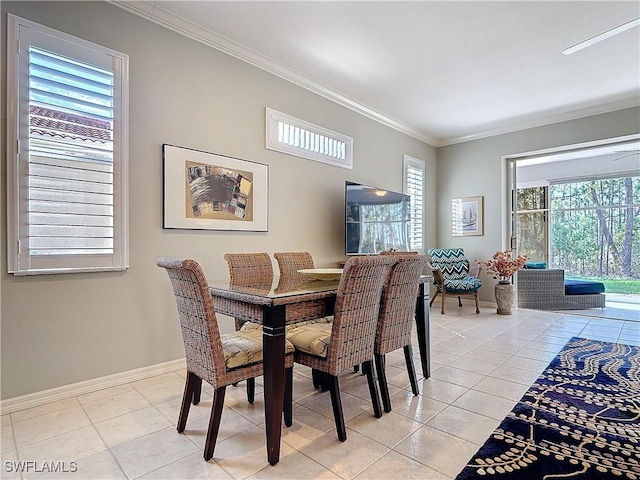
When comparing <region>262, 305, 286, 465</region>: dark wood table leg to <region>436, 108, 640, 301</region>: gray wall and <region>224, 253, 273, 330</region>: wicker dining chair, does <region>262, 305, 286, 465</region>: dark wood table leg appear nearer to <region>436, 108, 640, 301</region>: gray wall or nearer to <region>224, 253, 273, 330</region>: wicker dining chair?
<region>224, 253, 273, 330</region>: wicker dining chair

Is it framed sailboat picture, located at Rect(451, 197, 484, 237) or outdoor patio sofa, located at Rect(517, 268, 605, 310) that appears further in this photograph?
framed sailboat picture, located at Rect(451, 197, 484, 237)

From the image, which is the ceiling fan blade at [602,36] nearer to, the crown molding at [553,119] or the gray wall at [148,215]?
the crown molding at [553,119]

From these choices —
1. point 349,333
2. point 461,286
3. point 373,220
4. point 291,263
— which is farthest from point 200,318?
point 461,286

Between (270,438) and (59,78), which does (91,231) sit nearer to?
(59,78)

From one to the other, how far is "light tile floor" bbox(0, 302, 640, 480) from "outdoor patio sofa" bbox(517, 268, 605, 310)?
3076 millimetres

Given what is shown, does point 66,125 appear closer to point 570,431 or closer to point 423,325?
point 423,325

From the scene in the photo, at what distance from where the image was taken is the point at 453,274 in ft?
18.9

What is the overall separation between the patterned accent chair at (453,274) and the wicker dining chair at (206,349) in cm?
396

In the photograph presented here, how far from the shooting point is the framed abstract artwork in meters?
2.98

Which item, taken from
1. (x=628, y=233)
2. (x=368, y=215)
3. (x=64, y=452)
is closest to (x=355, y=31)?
(x=368, y=215)

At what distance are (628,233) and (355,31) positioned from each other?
7.09 metres

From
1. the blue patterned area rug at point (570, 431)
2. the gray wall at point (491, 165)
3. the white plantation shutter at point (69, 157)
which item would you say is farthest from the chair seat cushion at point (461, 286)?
the white plantation shutter at point (69, 157)

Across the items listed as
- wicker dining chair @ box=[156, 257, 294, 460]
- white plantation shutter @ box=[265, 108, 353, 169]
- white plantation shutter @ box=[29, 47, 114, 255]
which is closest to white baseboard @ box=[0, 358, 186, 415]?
white plantation shutter @ box=[29, 47, 114, 255]

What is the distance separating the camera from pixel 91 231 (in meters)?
2.54
